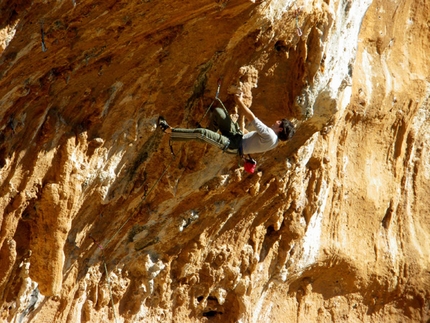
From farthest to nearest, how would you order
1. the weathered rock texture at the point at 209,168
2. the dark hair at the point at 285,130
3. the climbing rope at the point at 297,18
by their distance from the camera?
1. the climbing rope at the point at 297,18
2. the dark hair at the point at 285,130
3. the weathered rock texture at the point at 209,168

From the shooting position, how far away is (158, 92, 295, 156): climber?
819 centimetres

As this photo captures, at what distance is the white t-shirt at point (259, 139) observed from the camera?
323 inches

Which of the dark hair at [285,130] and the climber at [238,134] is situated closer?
the climber at [238,134]

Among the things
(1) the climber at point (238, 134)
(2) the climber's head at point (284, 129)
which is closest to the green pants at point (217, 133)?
(1) the climber at point (238, 134)

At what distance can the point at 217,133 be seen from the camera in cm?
826

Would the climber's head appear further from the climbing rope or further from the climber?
the climbing rope

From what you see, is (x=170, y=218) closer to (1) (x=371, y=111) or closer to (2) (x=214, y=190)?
(2) (x=214, y=190)

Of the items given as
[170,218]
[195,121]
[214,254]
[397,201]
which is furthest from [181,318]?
[397,201]

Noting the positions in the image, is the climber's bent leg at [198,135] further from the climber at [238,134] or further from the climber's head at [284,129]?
the climber's head at [284,129]

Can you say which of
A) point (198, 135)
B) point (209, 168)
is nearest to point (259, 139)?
point (198, 135)

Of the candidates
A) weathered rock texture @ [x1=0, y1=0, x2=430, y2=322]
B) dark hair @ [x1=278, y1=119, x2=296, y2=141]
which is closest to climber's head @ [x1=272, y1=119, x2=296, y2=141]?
dark hair @ [x1=278, y1=119, x2=296, y2=141]

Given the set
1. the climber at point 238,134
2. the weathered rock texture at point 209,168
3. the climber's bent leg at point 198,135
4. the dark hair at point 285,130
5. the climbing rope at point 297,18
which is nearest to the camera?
the weathered rock texture at point 209,168

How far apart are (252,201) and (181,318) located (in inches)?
81.4

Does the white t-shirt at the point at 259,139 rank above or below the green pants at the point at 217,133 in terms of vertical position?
below
